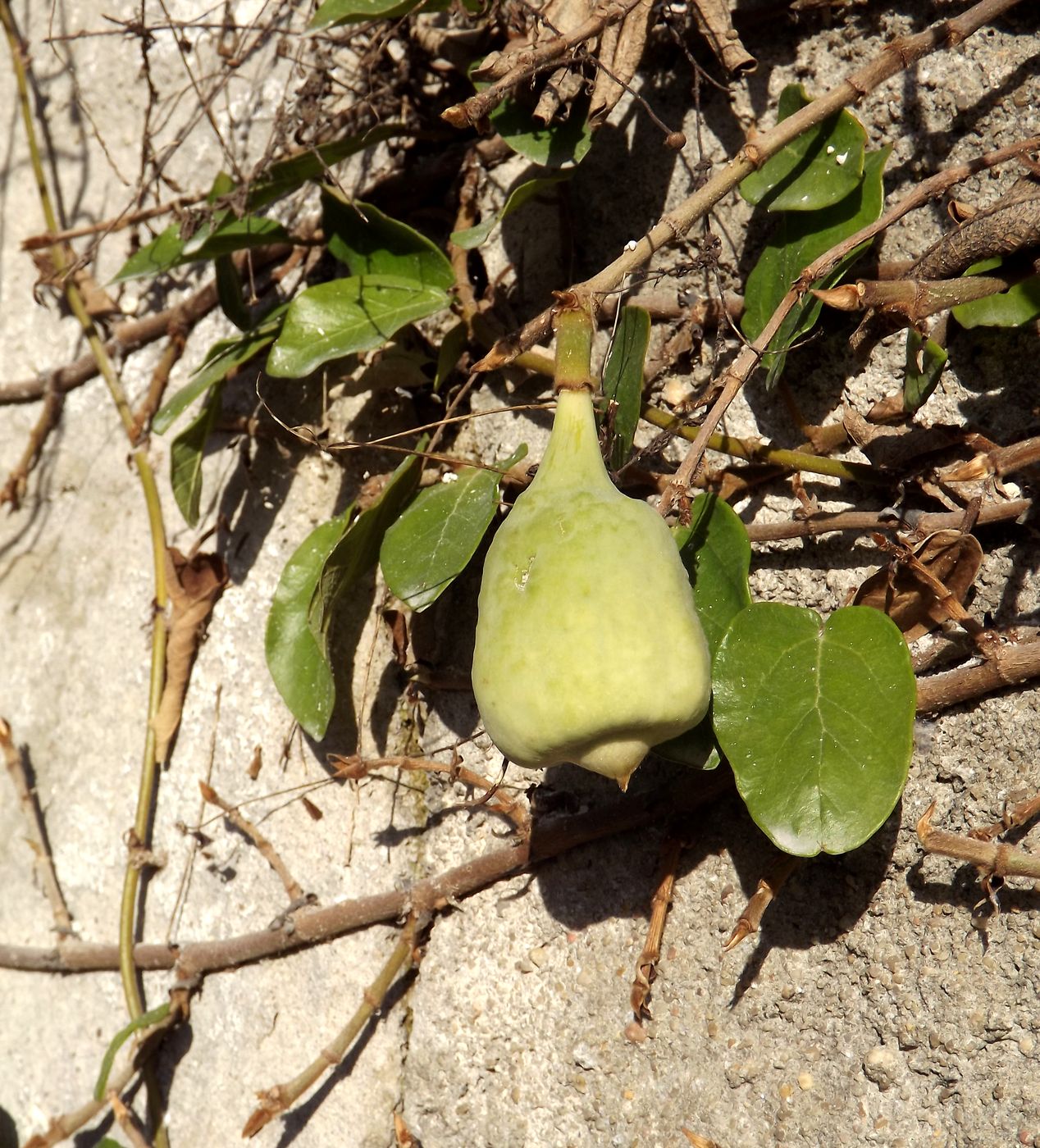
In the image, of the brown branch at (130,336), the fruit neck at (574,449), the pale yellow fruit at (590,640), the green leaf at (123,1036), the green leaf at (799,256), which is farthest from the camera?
the brown branch at (130,336)

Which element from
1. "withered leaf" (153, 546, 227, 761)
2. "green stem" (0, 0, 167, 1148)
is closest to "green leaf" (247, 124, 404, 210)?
"green stem" (0, 0, 167, 1148)

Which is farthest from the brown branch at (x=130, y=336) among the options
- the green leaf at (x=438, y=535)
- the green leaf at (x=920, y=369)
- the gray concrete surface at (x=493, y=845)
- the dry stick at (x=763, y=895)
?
the dry stick at (x=763, y=895)

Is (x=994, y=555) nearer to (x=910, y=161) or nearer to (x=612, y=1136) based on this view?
(x=910, y=161)

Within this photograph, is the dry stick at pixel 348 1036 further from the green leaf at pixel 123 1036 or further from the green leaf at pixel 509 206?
the green leaf at pixel 509 206

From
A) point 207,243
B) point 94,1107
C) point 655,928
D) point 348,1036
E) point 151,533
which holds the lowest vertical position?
point 94,1107

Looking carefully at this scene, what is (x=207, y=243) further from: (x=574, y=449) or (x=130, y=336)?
(x=574, y=449)

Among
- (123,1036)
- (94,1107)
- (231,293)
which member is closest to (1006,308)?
(231,293)

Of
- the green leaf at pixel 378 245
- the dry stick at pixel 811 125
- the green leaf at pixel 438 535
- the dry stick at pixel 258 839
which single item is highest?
the dry stick at pixel 811 125
